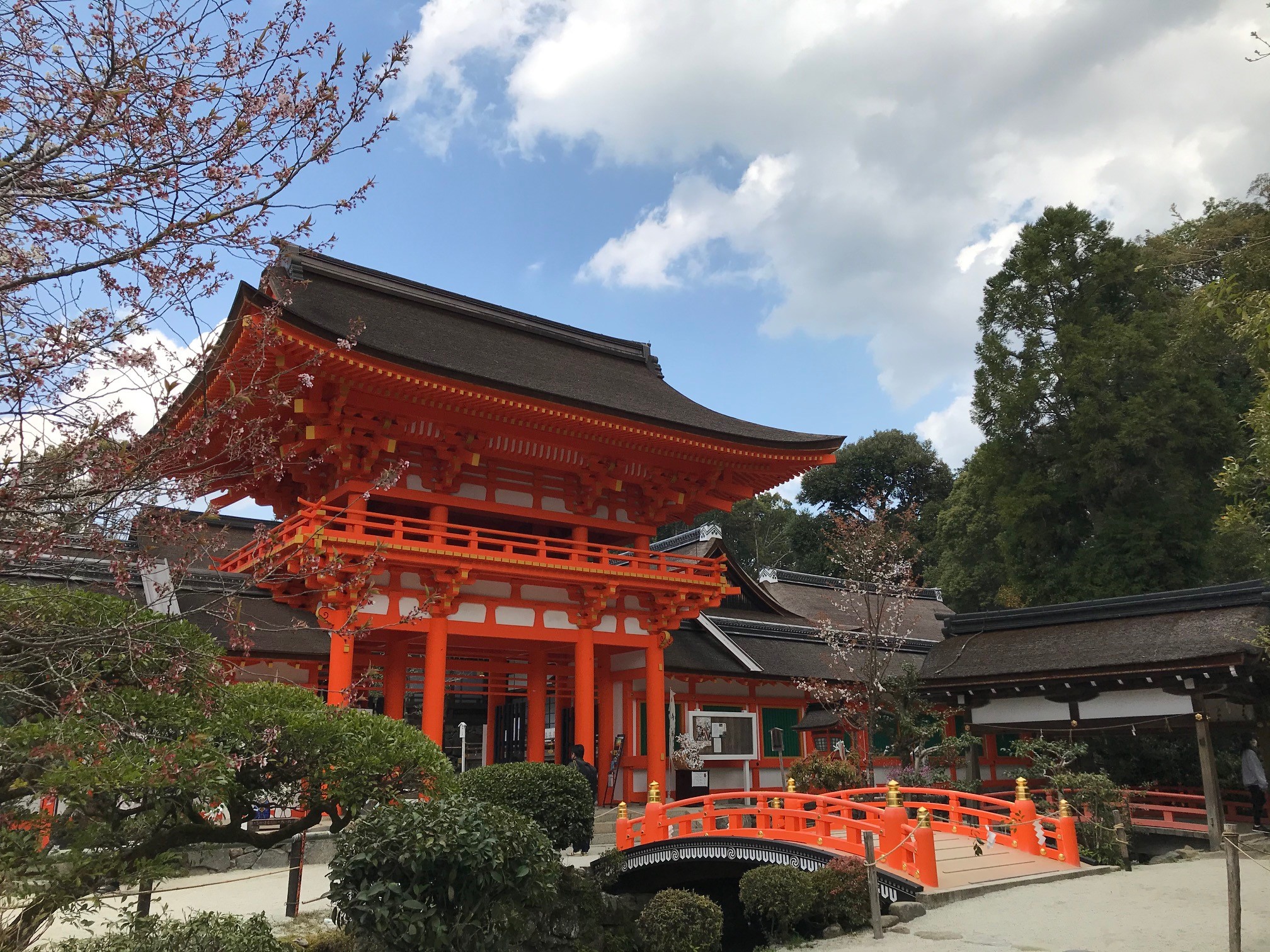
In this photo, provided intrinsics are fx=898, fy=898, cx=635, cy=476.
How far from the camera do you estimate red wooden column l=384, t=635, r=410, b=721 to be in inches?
629

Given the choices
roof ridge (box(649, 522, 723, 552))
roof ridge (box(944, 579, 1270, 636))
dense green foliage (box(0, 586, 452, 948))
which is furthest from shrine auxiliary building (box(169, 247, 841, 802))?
roof ridge (box(649, 522, 723, 552))

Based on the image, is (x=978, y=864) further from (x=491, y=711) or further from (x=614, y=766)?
(x=491, y=711)

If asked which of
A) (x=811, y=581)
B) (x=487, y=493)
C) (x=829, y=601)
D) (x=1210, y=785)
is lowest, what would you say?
(x=1210, y=785)

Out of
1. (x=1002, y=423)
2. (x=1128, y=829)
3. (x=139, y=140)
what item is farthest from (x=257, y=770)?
(x=1002, y=423)

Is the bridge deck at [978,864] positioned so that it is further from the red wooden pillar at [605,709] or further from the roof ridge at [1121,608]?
the red wooden pillar at [605,709]

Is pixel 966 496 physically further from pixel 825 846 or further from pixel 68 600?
pixel 68 600

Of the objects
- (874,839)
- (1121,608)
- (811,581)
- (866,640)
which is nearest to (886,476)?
(811,581)

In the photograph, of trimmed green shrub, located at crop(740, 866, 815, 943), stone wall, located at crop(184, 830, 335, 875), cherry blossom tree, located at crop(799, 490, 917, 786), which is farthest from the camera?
cherry blossom tree, located at crop(799, 490, 917, 786)

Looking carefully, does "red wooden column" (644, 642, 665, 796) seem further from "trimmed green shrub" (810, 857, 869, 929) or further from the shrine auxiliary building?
"trimmed green shrub" (810, 857, 869, 929)

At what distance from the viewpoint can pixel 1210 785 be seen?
550 inches

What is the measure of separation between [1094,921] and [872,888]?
2.13 metres

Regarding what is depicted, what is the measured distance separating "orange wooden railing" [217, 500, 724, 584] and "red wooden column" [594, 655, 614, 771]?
2.25m

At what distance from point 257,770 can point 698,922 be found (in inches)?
215

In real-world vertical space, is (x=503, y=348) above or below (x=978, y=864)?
above
